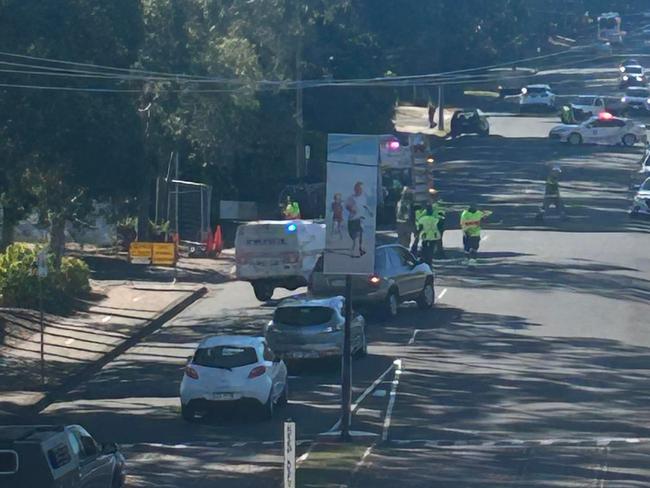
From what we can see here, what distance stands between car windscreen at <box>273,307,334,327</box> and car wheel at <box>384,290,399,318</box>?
5235 mm

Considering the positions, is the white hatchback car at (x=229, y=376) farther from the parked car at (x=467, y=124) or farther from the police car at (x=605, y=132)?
the parked car at (x=467, y=124)

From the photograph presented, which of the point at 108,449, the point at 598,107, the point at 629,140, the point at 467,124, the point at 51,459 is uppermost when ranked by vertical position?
the point at 598,107

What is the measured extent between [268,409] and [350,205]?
3973 mm

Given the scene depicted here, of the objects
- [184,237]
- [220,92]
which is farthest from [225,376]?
[184,237]

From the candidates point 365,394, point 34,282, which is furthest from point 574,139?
point 365,394

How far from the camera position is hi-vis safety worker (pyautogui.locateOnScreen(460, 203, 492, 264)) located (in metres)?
40.9

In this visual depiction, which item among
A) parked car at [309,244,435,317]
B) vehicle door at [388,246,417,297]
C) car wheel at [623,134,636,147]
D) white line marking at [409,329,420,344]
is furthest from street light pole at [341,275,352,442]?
car wheel at [623,134,636,147]

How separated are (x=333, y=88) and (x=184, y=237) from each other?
1885cm

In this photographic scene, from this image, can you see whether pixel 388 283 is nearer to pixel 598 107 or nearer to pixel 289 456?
pixel 289 456

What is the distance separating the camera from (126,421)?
24.9m

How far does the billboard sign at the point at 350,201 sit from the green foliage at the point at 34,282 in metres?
13.8

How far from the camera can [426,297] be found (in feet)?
117

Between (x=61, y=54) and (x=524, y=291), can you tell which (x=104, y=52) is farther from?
(x=524, y=291)

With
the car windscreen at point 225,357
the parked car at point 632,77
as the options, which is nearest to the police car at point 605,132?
the parked car at point 632,77
